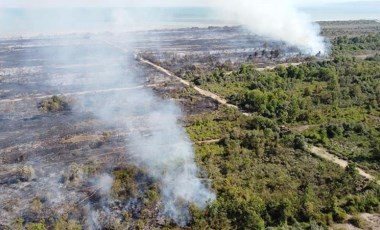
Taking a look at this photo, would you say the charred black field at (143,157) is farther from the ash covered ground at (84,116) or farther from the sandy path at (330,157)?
the sandy path at (330,157)

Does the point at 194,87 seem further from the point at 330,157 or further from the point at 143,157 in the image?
the point at 330,157

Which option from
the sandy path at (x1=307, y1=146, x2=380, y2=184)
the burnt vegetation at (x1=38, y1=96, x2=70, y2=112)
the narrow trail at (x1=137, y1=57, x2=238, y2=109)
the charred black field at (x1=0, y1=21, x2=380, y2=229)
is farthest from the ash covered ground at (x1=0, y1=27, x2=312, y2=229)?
the sandy path at (x1=307, y1=146, x2=380, y2=184)

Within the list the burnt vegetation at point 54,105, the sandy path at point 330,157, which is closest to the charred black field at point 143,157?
the burnt vegetation at point 54,105

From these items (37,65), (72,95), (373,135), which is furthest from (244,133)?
(37,65)

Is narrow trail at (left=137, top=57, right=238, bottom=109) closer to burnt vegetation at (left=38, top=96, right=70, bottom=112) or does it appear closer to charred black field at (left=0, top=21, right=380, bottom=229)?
charred black field at (left=0, top=21, right=380, bottom=229)

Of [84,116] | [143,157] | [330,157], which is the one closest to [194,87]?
[84,116]

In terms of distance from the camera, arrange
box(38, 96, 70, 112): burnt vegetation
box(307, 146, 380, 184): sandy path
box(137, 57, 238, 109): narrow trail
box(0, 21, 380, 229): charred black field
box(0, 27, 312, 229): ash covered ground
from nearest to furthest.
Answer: box(0, 21, 380, 229): charred black field → box(0, 27, 312, 229): ash covered ground → box(307, 146, 380, 184): sandy path → box(38, 96, 70, 112): burnt vegetation → box(137, 57, 238, 109): narrow trail

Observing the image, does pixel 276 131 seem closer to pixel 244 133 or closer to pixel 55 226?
pixel 244 133
